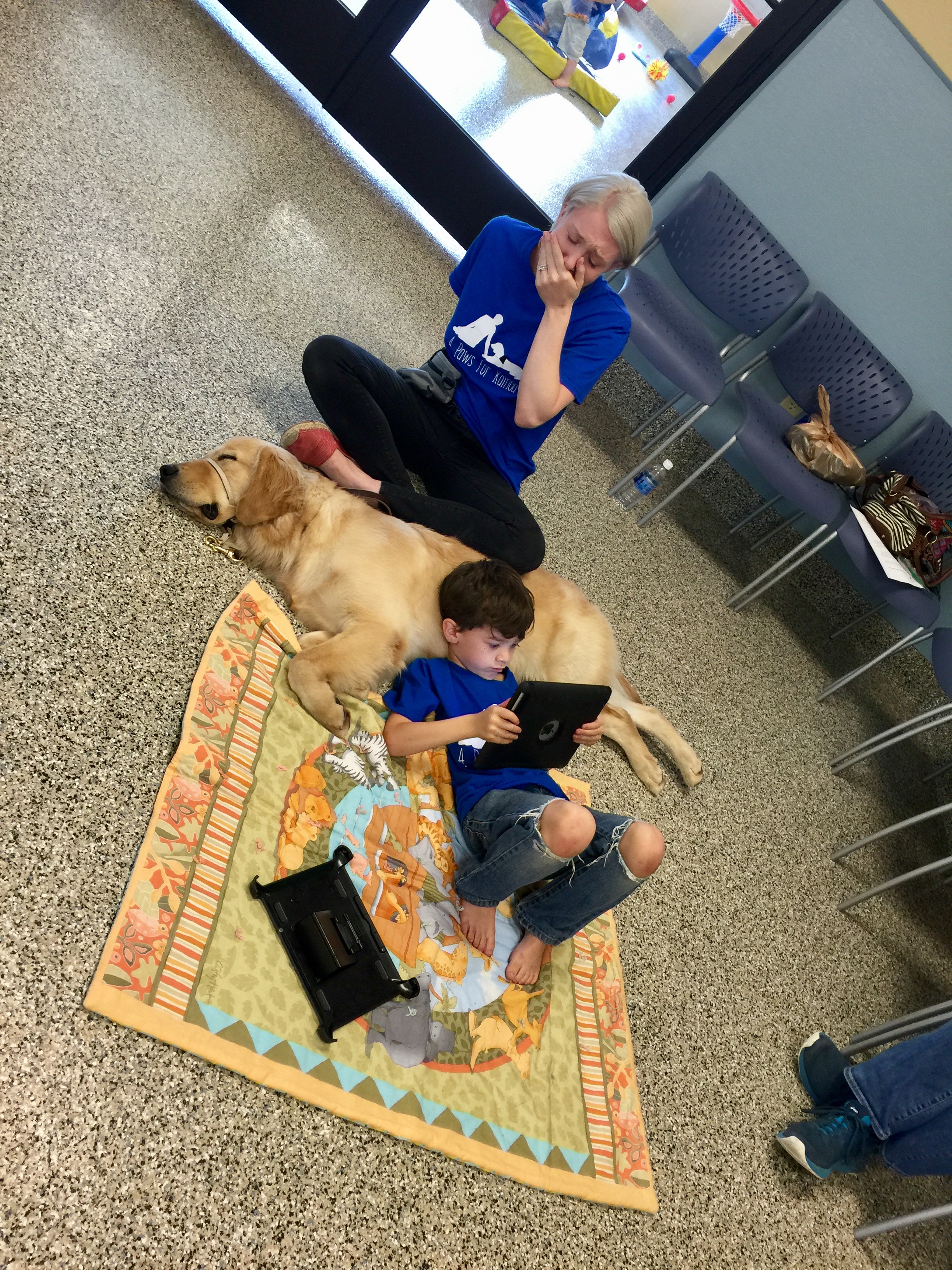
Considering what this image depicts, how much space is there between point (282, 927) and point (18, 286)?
1.72 meters

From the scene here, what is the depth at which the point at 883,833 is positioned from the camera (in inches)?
105

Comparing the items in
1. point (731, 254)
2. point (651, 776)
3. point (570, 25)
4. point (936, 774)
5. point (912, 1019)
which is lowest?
point (651, 776)

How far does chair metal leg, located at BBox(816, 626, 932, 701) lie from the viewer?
3.18m

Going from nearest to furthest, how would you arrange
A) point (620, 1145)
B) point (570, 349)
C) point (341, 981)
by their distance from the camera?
point (341, 981), point (620, 1145), point (570, 349)

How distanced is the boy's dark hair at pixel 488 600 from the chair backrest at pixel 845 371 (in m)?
2.44

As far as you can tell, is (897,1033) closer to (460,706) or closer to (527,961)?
(527,961)

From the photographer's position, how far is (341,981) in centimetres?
137

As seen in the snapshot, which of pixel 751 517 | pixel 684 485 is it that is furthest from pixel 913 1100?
pixel 751 517

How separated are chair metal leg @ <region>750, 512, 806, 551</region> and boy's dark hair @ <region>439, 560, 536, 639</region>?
2335 mm

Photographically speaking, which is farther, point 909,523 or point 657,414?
point 657,414

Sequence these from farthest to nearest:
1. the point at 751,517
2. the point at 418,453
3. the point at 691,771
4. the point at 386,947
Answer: the point at 751,517 < the point at 691,771 < the point at 418,453 < the point at 386,947

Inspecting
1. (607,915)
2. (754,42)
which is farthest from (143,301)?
(754,42)

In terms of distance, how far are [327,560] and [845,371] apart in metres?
2.77

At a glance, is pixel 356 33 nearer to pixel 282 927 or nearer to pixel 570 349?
pixel 570 349
